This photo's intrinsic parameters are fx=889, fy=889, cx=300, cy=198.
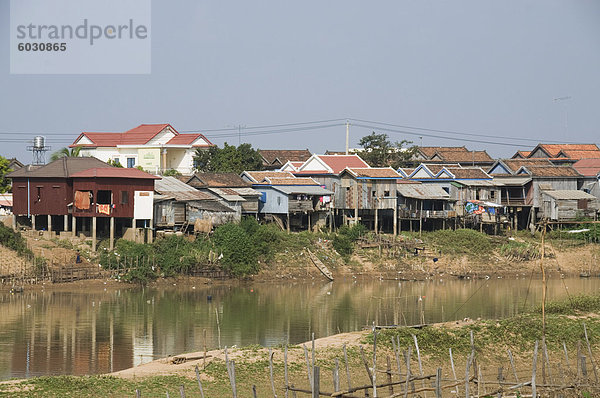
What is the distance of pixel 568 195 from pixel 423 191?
9.48 metres

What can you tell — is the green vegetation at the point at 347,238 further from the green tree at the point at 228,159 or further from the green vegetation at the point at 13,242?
the green vegetation at the point at 13,242

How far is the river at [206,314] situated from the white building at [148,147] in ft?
73.2

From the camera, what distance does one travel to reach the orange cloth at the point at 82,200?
43.3m

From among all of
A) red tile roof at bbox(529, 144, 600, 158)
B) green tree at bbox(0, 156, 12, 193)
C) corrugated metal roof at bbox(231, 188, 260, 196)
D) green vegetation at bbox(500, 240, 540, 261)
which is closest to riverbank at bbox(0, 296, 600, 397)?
green vegetation at bbox(500, 240, 540, 261)

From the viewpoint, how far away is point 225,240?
146ft

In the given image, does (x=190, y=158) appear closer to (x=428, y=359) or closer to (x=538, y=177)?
(x=538, y=177)

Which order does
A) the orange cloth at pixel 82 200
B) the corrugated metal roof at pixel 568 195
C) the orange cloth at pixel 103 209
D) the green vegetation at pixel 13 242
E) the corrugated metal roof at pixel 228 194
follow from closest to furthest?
the green vegetation at pixel 13 242, the orange cloth at pixel 103 209, the orange cloth at pixel 82 200, the corrugated metal roof at pixel 228 194, the corrugated metal roof at pixel 568 195

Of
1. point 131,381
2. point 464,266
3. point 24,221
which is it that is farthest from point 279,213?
point 131,381

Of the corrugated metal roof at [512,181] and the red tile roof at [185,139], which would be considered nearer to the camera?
the corrugated metal roof at [512,181]

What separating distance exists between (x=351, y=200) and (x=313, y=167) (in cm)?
368

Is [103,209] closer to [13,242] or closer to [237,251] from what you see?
[13,242]

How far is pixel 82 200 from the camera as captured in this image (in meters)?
43.4

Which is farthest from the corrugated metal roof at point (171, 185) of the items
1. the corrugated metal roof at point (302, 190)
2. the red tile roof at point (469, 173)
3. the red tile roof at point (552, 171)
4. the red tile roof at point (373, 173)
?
the red tile roof at point (552, 171)

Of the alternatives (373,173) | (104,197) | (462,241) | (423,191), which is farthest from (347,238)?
(104,197)
